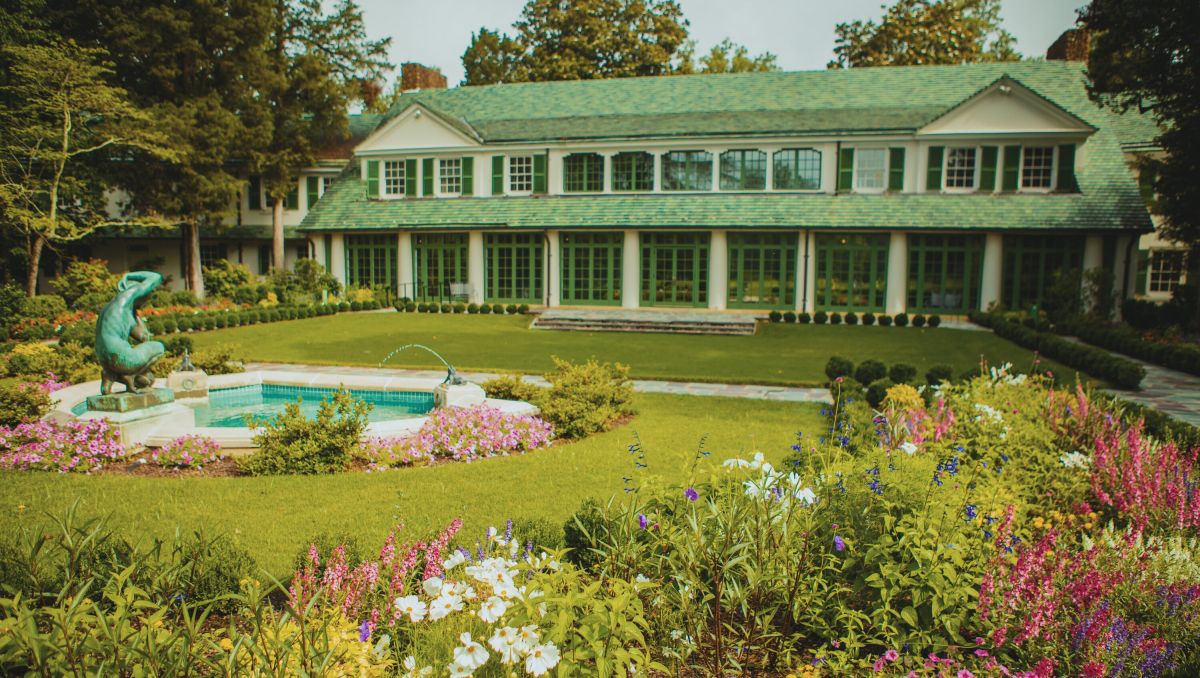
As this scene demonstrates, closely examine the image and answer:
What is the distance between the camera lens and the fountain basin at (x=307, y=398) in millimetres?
9984

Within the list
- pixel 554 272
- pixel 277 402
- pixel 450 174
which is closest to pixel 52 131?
pixel 450 174

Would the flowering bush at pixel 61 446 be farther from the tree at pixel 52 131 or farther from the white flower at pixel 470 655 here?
the tree at pixel 52 131

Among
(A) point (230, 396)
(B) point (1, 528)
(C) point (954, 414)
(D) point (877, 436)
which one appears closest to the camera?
(B) point (1, 528)

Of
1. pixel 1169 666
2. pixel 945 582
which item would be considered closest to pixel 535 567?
pixel 945 582

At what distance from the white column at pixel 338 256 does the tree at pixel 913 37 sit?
2952 cm

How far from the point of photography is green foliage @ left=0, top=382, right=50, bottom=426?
31.3ft

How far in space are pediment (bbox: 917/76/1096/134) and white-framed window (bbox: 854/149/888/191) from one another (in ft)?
5.49

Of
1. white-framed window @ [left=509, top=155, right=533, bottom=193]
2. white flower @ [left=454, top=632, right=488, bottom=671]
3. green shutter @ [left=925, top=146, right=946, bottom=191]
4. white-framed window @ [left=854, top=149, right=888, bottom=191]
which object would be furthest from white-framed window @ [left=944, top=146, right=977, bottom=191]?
white flower @ [left=454, top=632, right=488, bottom=671]

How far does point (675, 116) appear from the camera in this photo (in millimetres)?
30000

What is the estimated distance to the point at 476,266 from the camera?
30094 mm

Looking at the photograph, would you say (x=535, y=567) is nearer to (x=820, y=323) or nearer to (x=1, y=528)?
(x=1, y=528)

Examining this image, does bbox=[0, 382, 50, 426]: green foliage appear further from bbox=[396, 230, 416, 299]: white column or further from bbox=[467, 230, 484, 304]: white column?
bbox=[396, 230, 416, 299]: white column

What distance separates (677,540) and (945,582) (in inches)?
56.5

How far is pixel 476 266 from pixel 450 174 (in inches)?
165
